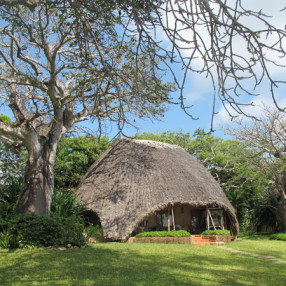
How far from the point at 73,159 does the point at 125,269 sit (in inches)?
594

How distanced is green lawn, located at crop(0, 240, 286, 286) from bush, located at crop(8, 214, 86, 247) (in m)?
0.61

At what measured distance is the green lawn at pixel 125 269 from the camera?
530cm

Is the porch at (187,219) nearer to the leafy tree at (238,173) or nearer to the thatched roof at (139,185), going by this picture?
the thatched roof at (139,185)

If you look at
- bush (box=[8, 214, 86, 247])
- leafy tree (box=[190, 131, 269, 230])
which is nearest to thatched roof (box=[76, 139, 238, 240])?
bush (box=[8, 214, 86, 247])

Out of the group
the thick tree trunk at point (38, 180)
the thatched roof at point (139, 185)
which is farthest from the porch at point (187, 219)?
the thick tree trunk at point (38, 180)

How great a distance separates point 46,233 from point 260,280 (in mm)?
6020

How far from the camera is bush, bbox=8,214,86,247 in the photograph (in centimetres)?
873

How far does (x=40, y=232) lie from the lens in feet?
29.2

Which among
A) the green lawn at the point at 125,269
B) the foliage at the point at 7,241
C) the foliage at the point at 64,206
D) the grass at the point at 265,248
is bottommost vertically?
the grass at the point at 265,248

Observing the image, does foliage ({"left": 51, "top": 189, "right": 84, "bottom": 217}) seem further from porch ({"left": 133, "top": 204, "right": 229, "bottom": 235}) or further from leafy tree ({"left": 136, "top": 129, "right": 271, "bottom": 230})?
leafy tree ({"left": 136, "top": 129, "right": 271, "bottom": 230})

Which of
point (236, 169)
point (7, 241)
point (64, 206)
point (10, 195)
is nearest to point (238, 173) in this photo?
point (236, 169)

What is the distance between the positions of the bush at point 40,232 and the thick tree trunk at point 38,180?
1311mm

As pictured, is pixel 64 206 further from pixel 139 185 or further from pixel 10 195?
pixel 139 185

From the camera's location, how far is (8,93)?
1198 cm
